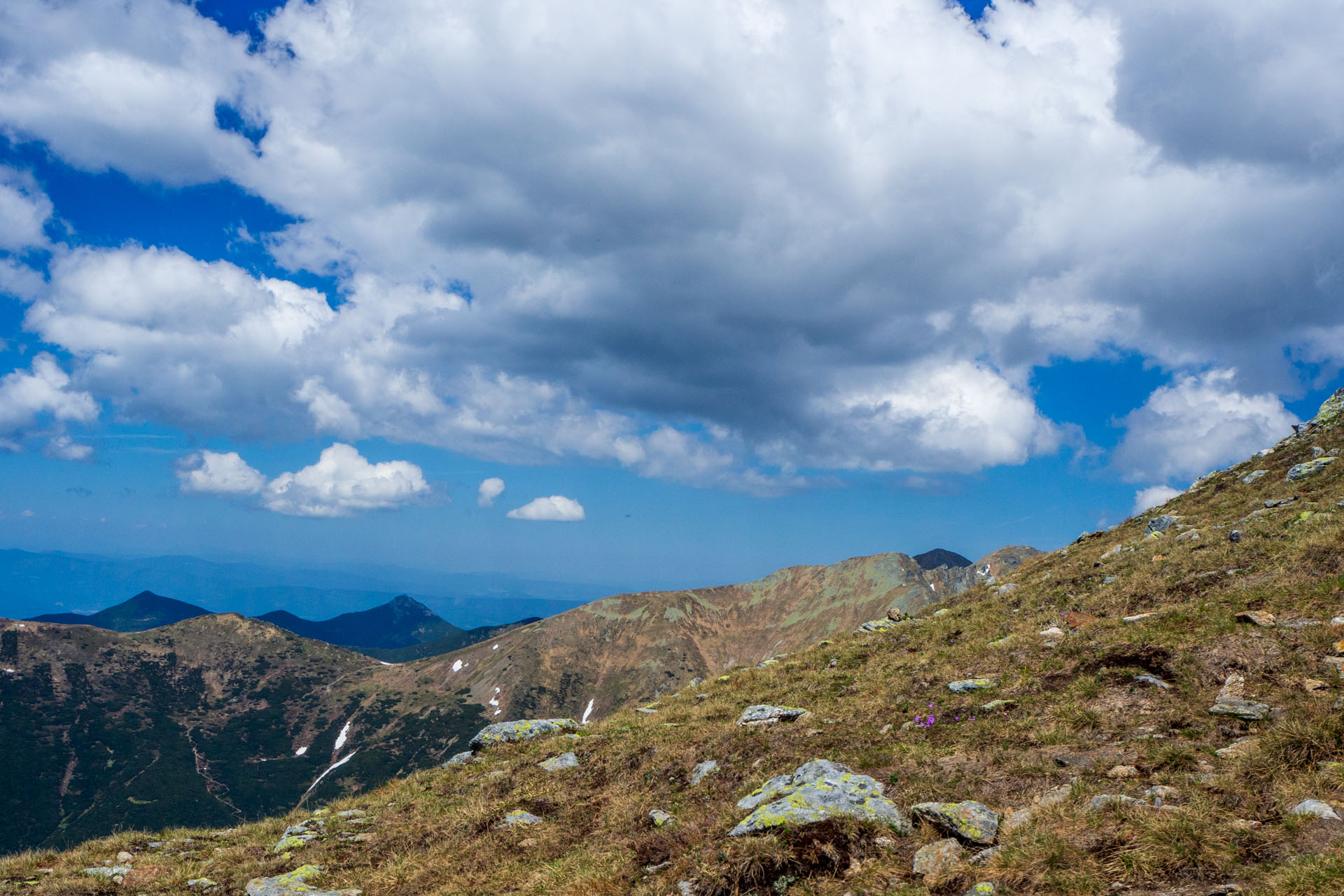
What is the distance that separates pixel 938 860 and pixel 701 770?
312 inches

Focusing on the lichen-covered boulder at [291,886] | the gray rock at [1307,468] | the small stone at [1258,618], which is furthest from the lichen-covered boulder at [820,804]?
the gray rock at [1307,468]

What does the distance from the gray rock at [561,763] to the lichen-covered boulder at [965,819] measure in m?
12.0

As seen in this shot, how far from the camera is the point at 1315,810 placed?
8.96 meters

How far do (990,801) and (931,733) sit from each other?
13.5 ft

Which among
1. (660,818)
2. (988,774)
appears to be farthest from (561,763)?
(988,774)

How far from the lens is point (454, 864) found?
46.7 ft

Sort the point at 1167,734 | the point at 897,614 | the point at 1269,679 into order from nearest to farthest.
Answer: the point at 1167,734 < the point at 1269,679 < the point at 897,614

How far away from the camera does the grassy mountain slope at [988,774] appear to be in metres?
9.35

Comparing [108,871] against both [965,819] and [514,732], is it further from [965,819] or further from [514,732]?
[965,819]

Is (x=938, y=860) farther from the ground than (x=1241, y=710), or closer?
closer

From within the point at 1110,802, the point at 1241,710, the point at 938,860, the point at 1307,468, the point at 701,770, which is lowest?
the point at 701,770

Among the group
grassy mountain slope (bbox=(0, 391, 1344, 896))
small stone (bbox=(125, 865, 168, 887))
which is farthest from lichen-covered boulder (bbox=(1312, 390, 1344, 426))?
small stone (bbox=(125, 865, 168, 887))

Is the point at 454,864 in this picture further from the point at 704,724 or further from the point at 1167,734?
the point at 1167,734

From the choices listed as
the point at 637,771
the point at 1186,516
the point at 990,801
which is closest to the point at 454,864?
the point at 637,771
